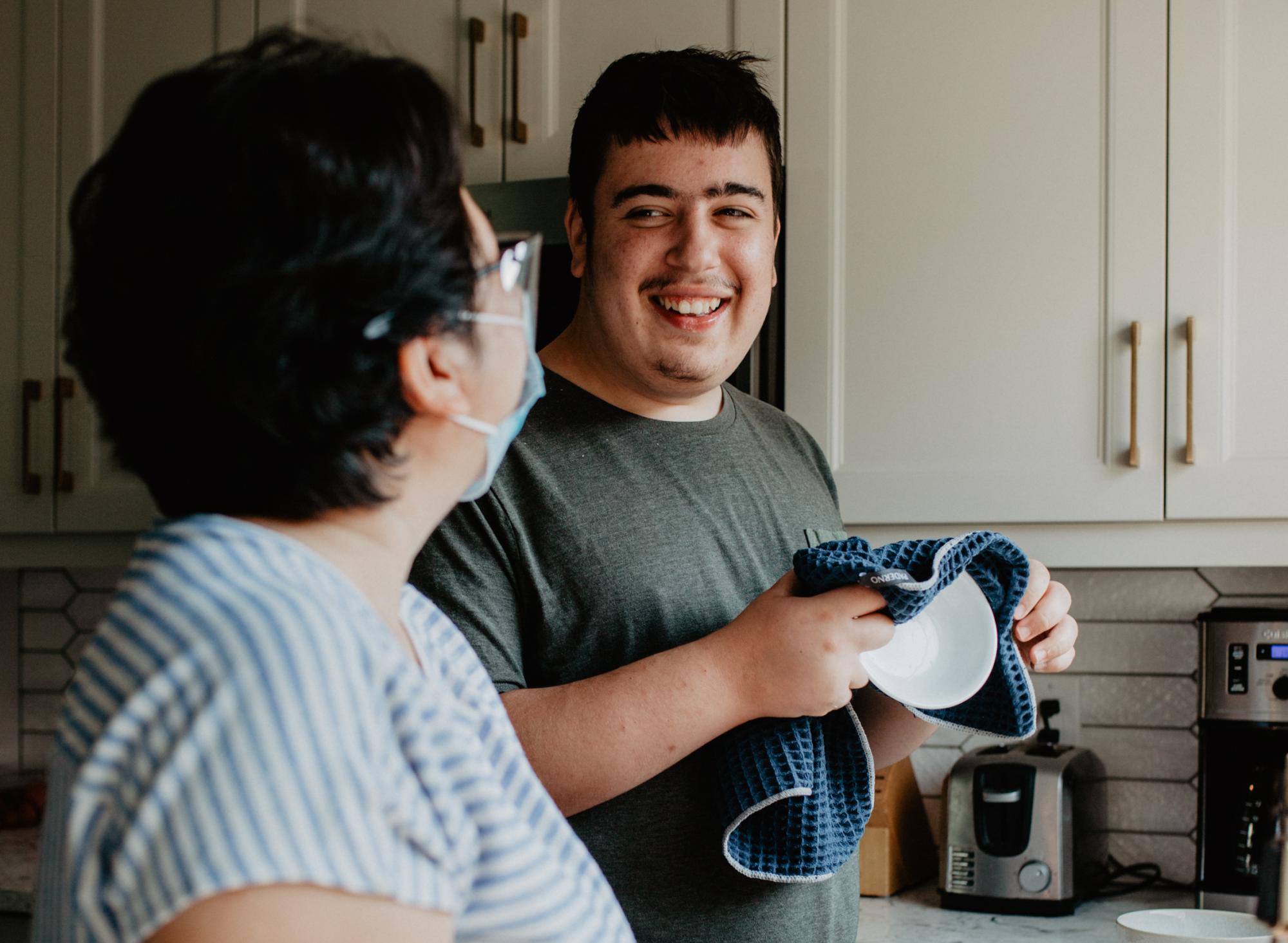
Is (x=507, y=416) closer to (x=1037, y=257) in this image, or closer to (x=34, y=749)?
(x=1037, y=257)

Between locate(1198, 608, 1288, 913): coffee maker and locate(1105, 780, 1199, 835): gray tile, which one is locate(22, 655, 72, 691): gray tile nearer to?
locate(1105, 780, 1199, 835): gray tile

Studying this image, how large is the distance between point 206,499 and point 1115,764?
1.79 m

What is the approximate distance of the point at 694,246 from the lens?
3.81ft

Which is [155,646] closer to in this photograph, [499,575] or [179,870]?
[179,870]

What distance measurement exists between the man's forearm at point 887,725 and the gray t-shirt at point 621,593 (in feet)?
0.48

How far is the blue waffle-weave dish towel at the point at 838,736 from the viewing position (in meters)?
0.97

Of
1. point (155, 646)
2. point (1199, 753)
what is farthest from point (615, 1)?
point (155, 646)

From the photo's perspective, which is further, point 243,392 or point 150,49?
point 150,49

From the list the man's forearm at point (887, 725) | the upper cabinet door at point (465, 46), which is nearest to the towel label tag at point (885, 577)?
the man's forearm at point (887, 725)

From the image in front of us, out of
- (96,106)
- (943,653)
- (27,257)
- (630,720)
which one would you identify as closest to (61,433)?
(27,257)

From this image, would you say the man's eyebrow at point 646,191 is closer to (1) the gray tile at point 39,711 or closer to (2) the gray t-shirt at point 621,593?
(2) the gray t-shirt at point 621,593

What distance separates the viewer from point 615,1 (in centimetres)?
182

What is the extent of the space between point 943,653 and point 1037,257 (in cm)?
76

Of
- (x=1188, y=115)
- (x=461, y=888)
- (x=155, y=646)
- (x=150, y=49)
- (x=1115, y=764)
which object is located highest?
(x=150, y=49)
